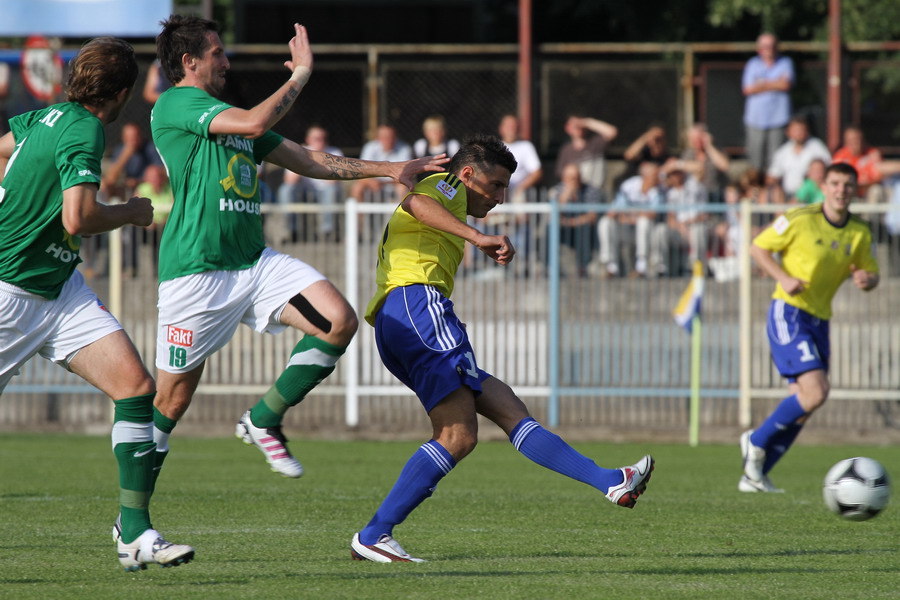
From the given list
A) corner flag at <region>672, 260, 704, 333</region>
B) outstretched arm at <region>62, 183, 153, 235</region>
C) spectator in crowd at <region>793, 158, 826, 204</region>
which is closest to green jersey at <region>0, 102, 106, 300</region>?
outstretched arm at <region>62, 183, 153, 235</region>

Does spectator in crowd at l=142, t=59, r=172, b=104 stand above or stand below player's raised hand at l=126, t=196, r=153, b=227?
above

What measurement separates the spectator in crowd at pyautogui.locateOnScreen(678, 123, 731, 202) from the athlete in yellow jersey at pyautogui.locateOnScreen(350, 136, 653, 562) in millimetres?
11437

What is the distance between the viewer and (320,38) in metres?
22.9

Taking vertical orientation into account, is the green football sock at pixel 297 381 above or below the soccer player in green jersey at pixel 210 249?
below

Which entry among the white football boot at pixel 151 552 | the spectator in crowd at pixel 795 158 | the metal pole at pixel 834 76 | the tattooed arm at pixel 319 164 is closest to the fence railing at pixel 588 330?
the spectator in crowd at pixel 795 158

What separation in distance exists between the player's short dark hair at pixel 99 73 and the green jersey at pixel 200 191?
94cm

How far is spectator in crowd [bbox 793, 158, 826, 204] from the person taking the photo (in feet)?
55.9

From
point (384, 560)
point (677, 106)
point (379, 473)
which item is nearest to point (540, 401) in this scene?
point (379, 473)

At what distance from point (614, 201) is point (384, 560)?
37.6ft

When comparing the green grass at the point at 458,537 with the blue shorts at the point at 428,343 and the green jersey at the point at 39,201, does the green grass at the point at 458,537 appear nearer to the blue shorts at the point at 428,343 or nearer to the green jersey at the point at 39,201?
the blue shorts at the point at 428,343

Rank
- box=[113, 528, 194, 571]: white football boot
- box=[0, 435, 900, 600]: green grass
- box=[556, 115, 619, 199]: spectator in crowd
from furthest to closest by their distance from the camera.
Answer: box=[556, 115, 619, 199]: spectator in crowd, box=[0, 435, 900, 600]: green grass, box=[113, 528, 194, 571]: white football boot

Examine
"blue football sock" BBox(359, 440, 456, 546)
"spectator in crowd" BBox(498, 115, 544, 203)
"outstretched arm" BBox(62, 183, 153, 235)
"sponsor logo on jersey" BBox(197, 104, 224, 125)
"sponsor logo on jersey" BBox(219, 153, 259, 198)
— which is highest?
"spectator in crowd" BBox(498, 115, 544, 203)

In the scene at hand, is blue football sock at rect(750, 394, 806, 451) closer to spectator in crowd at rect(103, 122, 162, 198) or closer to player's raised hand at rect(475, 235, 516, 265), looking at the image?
player's raised hand at rect(475, 235, 516, 265)

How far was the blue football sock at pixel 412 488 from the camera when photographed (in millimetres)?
6773
